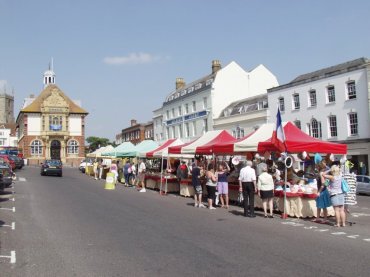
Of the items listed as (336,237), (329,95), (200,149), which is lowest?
(336,237)

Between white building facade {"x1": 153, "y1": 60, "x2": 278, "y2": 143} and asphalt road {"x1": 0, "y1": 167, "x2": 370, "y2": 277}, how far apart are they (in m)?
37.9

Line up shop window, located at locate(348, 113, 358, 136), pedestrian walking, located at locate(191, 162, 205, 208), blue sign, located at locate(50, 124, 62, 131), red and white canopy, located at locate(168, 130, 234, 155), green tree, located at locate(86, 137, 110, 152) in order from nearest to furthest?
pedestrian walking, located at locate(191, 162, 205, 208)
red and white canopy, located at locate(168, 130, 234, 155)
shop window, located at locate(348, 113, 358, 136)
blue sign, located at locate(50, 124, 62, 131)
green tree, located at locate(86, 137, 110, 152)

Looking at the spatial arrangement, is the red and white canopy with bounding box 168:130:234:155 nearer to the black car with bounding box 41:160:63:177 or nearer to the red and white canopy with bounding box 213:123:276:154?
the red and white canopy with bounding box 213:123:276:154

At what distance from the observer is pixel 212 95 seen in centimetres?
5141

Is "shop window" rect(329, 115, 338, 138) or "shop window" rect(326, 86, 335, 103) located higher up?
"shop window" rect(326, 86, 335, 103)

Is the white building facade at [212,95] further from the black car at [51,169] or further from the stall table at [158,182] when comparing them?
the stall table at [158,182]

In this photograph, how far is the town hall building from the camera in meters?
82.6

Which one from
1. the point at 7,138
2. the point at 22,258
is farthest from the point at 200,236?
the point at 7,138

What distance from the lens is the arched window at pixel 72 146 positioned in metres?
85.6

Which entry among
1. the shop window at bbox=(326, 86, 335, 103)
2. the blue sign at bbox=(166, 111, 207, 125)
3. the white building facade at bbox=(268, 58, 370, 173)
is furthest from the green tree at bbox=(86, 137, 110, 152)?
the shop window at bbox=(326, 86, 335, 103)

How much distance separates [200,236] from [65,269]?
366cm

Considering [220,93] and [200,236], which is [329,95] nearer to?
[220,93]

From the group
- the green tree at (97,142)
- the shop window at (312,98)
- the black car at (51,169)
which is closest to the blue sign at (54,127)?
the green tree at (97,142)

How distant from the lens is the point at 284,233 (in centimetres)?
1047
